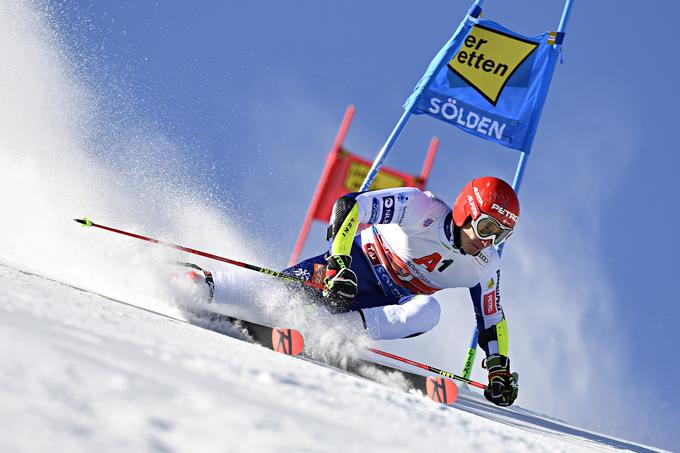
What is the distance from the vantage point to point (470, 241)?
4.48 m

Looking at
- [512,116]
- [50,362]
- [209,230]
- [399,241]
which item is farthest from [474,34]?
[50,362]

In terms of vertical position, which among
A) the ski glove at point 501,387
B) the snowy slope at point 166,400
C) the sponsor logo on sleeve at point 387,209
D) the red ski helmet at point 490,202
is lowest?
the snowy slope at point 166,400

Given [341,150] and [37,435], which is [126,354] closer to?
[37,435]

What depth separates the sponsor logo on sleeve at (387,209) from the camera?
4430mm

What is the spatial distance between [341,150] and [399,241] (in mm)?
7123

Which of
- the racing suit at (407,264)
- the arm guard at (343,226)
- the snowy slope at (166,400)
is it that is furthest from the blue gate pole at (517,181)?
the snowy slope at (166,400)

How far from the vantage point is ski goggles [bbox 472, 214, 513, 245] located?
14.1 ft

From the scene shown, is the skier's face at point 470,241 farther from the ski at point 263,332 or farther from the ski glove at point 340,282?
the ski at point 263,332

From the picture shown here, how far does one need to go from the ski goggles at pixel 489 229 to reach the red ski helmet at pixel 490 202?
0.02 metres

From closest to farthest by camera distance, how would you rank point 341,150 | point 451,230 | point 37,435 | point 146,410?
point 37,435
point 146,410
point 451,230
point 341,150

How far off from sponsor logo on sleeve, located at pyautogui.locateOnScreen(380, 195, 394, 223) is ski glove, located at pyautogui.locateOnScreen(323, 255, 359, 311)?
53 cm

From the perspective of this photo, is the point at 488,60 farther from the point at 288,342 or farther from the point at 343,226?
the point at 288,342

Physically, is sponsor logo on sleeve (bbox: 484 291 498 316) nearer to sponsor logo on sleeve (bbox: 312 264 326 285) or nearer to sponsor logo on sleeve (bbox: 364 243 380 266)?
sponsor logo on sleeve (bbox: 364 243 380 266)

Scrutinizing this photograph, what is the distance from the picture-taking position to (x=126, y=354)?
140 cm
